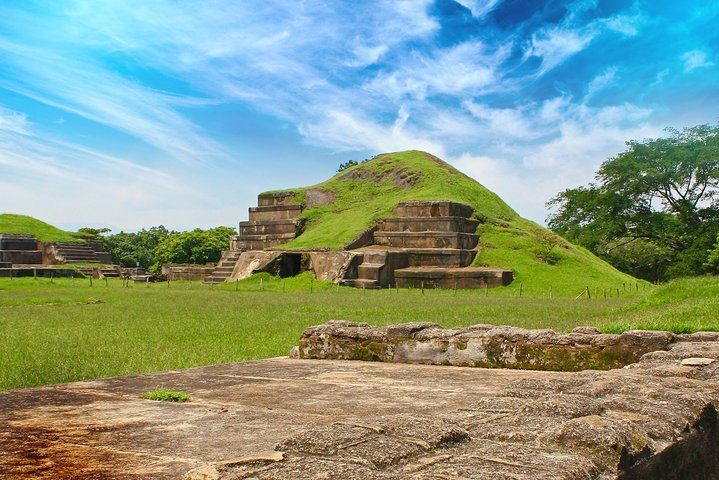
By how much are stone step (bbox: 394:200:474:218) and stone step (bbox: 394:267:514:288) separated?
4.66m

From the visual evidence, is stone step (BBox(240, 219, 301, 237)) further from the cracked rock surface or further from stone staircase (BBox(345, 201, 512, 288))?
the cracked rock surface

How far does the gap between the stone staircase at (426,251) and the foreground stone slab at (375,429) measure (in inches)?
1069

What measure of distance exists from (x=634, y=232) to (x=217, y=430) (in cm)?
4410

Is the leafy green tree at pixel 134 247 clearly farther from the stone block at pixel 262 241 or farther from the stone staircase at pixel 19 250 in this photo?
the stone block at pixel 262 241

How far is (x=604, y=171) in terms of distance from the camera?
4359cm

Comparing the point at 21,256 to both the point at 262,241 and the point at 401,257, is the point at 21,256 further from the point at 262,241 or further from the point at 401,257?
the point at 401,257

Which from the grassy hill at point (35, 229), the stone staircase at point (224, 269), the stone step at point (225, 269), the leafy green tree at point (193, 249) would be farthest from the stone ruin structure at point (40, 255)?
the leafy green tree at point (193, 249)

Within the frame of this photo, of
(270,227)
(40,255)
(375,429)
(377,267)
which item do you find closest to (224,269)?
(270,227)

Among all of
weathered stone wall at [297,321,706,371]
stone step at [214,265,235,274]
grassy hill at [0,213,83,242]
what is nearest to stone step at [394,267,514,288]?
stone step at [214,265,235,274]

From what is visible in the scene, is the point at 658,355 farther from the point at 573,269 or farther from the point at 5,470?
the point at 573,269

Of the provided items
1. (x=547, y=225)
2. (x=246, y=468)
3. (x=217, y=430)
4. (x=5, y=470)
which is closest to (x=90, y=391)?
(x=217, y=430)

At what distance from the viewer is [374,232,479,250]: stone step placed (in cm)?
3556

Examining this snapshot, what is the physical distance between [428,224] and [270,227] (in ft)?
38.3

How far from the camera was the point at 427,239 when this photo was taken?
36.2 m
